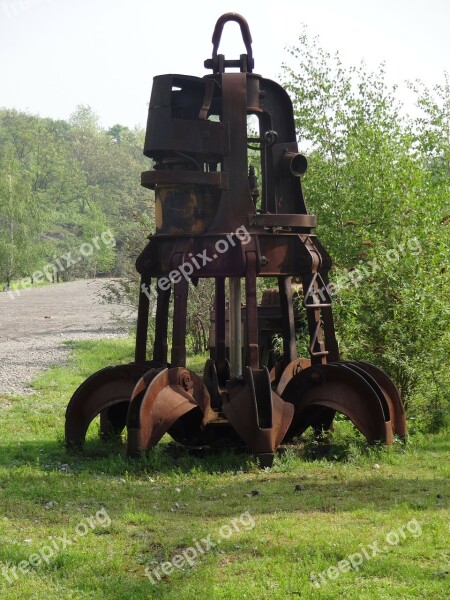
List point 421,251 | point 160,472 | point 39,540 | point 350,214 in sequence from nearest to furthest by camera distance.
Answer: point 39,540 < point 160,472 < point 421,251 < point 350,214

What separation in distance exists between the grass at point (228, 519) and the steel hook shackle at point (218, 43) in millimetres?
4460

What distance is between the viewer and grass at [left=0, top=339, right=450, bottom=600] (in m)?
5.96

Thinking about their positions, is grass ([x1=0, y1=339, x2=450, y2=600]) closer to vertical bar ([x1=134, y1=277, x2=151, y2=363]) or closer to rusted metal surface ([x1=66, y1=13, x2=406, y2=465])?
rusted metal surface ([x1=66, y1=13, x2=406, y2=465])

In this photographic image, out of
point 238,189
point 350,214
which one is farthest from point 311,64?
point 238,189

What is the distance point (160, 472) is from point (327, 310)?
281 centimetres

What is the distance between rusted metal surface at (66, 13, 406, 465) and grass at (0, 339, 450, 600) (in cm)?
37

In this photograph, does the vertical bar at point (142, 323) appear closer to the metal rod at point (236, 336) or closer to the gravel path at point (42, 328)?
the metal rod at point (236, 336)

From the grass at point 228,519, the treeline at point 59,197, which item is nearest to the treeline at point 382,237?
the grass at point 228,519

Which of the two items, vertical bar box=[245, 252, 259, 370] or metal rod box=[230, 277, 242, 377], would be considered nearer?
vertical bar box=[245, 252, 259, 370]

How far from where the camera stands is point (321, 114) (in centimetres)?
1695

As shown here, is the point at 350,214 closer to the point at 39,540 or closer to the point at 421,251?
the point at 421,251

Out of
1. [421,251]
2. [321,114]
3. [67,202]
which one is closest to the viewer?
[421,251]

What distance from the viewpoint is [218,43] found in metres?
10.7

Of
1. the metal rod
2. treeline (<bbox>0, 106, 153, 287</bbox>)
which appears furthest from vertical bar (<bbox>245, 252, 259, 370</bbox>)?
treeline (<bbox>0, 106, 153, 287</bbox>)
